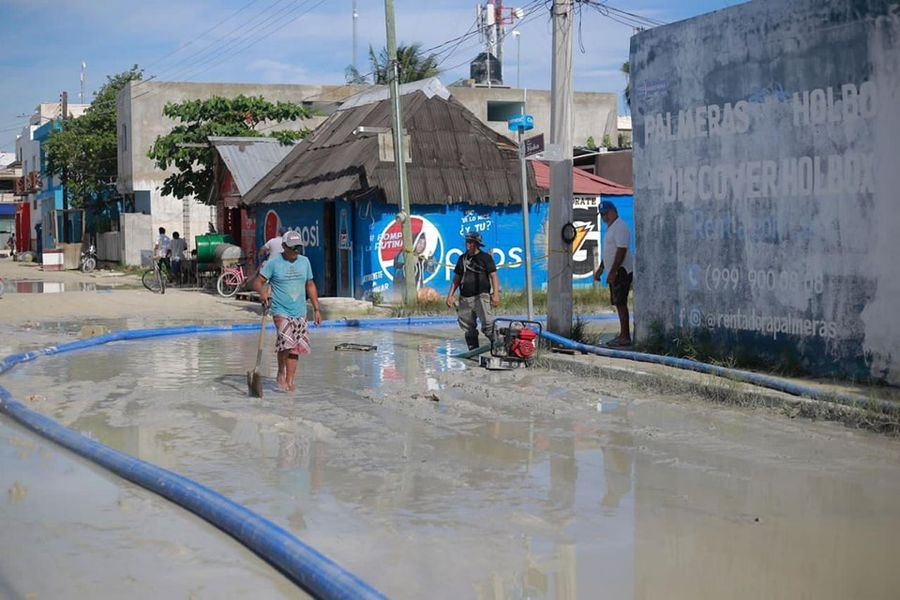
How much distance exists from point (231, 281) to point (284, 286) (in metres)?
17.4

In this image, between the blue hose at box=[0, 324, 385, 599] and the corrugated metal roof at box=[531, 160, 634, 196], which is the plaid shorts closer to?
the blue hose at box=[0, 324, 385, 599]

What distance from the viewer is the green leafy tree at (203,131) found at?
121 ft

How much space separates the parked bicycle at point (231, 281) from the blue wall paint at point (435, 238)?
1955 millimetres

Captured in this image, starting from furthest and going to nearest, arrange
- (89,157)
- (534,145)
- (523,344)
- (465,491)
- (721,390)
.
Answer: (89,157) → (534,145) → (523,344) → (721,390) → (465,491)

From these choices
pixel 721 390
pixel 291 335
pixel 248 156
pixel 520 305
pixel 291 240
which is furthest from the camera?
pixel 248 156

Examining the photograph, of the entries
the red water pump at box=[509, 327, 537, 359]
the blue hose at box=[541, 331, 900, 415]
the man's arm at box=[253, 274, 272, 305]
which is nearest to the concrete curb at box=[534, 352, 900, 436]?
the blue hose at box=[541, 331, 900, 415]

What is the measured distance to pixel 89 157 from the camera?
55031mm

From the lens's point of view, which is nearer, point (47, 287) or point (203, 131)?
point (47, 287)

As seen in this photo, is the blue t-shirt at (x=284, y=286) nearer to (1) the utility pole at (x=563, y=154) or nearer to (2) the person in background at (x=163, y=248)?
(1) the utility pole at (x=563, y=154)

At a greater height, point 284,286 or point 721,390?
point 284,286

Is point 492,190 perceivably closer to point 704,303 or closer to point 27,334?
point 27,334

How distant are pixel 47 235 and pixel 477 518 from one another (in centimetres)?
7039

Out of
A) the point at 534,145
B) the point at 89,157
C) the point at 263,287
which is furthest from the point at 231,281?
the point at 89,157

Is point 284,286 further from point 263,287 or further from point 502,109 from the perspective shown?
point 502,109
